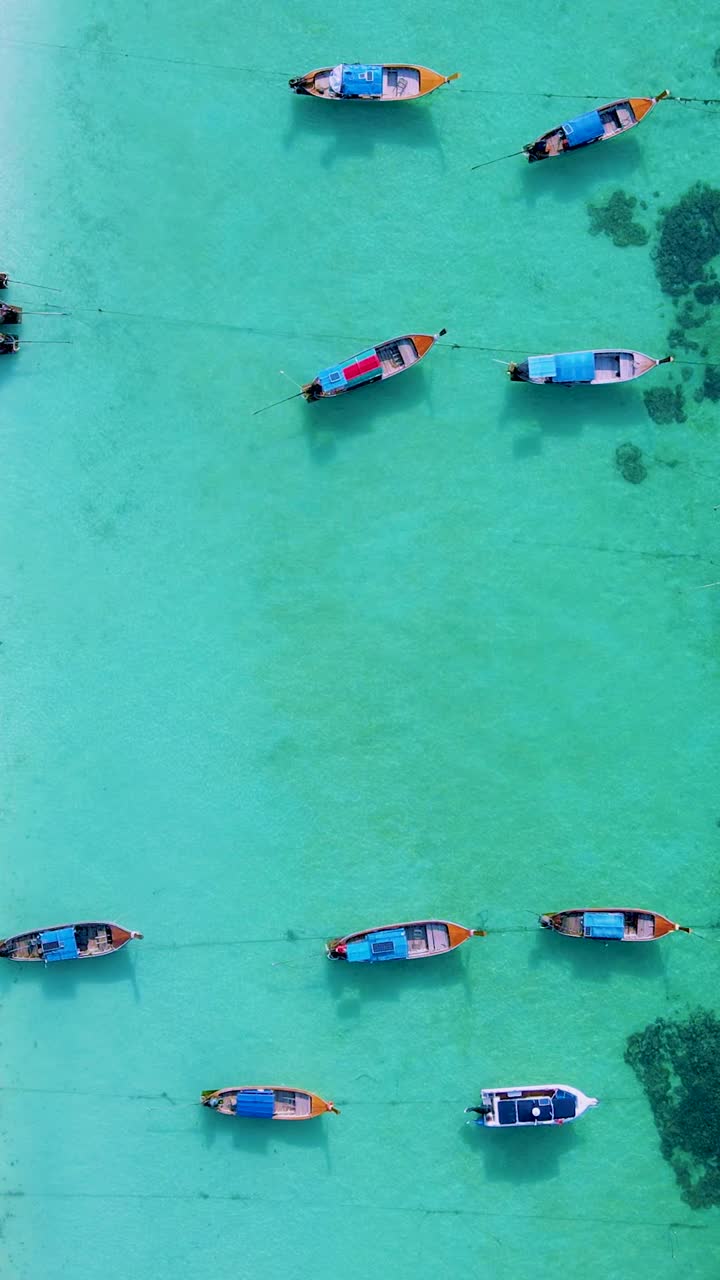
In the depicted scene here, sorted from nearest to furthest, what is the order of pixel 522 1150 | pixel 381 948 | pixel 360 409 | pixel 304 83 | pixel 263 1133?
pixel 381 948 → pixel 522 1150 → pixel 263 1133 → pixel 304 83 → pixel 360 409

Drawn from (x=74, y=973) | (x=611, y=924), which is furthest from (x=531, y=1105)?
(x=74, y=973)

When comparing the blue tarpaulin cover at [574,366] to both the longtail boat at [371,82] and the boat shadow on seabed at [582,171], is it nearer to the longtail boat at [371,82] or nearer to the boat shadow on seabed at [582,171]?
the boat shadow on seabed at [582,171]

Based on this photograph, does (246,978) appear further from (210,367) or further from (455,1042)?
(210,367)

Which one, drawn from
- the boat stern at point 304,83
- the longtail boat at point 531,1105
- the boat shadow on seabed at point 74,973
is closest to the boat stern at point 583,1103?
the longtail boat at point 531,1105

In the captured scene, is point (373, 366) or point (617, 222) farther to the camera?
point (617, 222)

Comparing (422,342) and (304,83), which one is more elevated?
(304,83)

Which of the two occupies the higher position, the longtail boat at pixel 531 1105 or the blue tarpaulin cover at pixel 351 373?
the blue tarpaulin cover at pixel 351 373

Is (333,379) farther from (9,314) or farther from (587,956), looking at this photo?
(587,956)

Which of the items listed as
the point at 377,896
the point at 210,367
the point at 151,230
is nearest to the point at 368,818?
the point at 377,896
